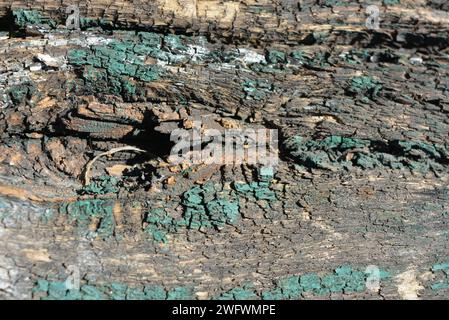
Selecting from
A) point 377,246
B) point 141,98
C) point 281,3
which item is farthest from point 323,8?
point 377,246

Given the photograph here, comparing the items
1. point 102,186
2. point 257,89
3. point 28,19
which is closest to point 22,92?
point 28,19

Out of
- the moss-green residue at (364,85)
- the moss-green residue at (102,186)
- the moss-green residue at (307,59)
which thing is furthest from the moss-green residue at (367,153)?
the moss-green residue at (102,186)

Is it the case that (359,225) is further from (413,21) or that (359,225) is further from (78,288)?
(78,288)

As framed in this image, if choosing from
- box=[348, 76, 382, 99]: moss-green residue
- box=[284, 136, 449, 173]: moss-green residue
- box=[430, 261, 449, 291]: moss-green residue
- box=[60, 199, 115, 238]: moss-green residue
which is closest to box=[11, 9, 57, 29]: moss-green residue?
box=[60, 199, 115, 238]: moss-green residue

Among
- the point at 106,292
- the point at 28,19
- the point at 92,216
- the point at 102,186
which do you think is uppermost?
the point at 28,19

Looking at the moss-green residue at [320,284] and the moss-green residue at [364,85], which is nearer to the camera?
the moss-green residue at [320,284]

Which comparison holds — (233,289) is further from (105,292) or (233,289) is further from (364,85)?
(364,85)

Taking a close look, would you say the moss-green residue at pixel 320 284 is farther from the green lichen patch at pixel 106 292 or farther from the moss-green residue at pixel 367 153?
the moss-green residue at pixel 367 153
